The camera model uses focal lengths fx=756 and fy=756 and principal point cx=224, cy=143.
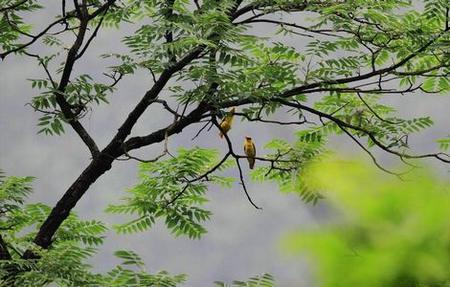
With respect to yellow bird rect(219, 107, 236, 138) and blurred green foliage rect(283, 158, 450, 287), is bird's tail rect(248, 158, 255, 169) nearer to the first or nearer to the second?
yellow bird rect(219, 107, 236, 138)

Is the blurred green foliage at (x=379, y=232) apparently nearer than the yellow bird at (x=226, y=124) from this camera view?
Yes

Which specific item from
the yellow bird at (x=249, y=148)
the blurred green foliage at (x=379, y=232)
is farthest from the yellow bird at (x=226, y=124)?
the blurred green foliage at (x=379, y=232)

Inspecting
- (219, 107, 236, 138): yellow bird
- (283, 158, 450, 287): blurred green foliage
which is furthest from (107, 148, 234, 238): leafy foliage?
(283, 158, 450, 287): blurred green foliage

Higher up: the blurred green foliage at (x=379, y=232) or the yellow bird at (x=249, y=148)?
the yellow bird at (x=249, y=148)

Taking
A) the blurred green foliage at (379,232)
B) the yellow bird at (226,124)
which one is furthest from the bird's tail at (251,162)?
the blurred green foliage at (379,232)

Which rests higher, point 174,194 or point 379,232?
point 174,194

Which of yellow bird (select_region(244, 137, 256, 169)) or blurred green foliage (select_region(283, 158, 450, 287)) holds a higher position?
yellow bird (select_region(244, 137, 256, 169))

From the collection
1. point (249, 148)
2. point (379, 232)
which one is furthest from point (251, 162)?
point (379, 232)

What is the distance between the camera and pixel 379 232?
8.89 feet

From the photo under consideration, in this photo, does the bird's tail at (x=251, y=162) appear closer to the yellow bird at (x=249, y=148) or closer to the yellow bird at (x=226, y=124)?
the yellow bird at (x=249, y=148)

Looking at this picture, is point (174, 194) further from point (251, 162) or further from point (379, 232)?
point (379, 232)

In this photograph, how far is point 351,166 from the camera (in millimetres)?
2832

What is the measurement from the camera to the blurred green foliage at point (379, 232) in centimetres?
263

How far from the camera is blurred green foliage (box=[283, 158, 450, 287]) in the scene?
2.63 metres
